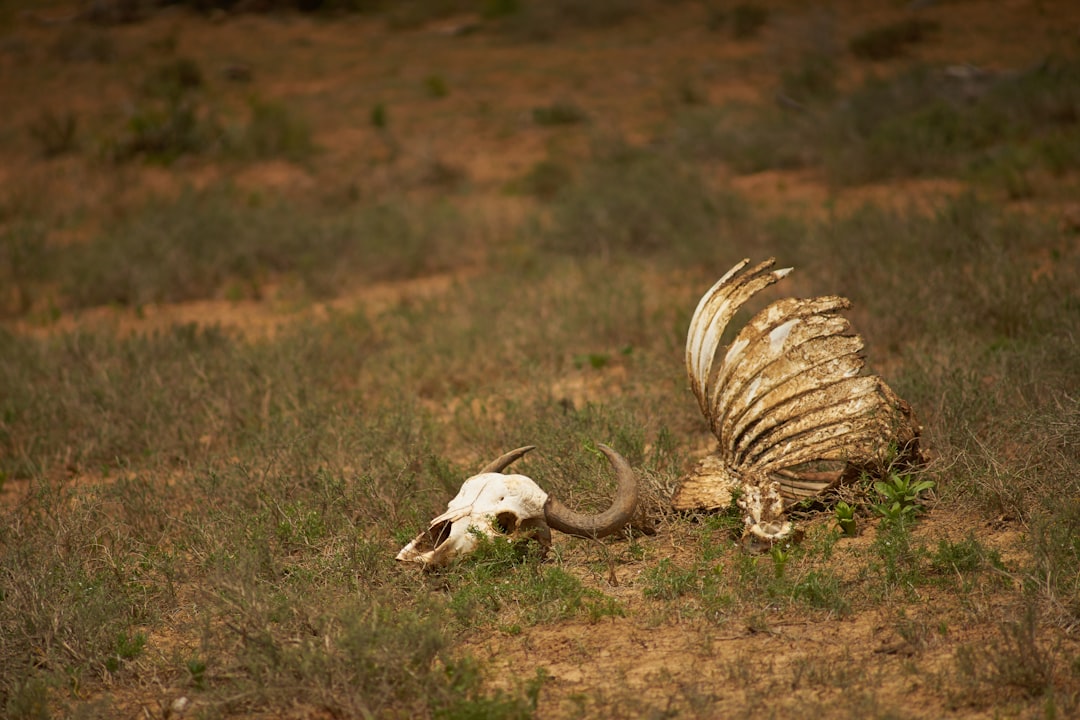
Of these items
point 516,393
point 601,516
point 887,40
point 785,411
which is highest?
point 887,40

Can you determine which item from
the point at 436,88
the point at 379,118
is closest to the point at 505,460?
the point at 379,118

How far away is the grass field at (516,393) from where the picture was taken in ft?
10.3

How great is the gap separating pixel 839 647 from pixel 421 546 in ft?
5.25

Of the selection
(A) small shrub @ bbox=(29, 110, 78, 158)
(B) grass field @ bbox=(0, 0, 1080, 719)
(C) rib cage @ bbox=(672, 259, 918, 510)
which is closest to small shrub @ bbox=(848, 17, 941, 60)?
(B) grass field @ bbox=(0, 0, 1080, 719)

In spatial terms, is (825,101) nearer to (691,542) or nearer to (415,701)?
(691,542)

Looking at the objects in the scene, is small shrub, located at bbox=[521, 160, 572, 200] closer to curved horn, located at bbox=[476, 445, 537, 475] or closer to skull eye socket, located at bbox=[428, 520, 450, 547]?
curved horn, located at bbox=[476, 445, 537, 475]

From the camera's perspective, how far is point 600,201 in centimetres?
888

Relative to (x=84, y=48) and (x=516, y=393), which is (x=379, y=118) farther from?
(x=516, y=393)

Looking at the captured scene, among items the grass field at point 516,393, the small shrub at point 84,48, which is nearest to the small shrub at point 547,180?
the grass field at point 516,393

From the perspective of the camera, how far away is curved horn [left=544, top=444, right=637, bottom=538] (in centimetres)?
369

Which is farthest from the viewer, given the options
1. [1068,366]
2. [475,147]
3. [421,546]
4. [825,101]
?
[475,147]

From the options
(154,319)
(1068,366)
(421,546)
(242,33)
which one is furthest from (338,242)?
(242,33)

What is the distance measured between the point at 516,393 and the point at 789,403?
6.46 feet

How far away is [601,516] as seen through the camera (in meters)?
3.73
